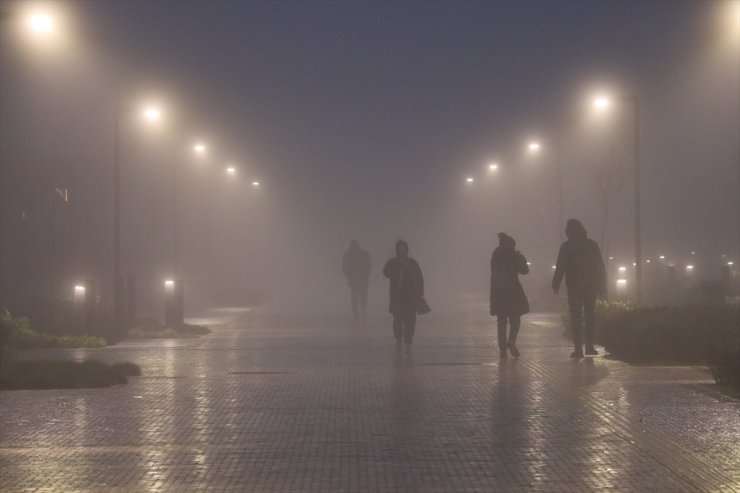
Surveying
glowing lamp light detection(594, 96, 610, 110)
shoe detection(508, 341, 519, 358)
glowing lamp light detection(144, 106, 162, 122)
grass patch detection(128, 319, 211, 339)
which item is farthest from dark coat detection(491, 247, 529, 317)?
glowing lamp light detection(144, 106, 162, 122)

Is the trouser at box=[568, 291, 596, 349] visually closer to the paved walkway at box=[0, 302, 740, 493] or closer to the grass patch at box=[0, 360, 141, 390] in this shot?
the paved walkway at box=[0, 302, 740, 493]

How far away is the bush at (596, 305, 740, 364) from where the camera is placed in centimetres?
1769

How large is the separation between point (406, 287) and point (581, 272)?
3.20m

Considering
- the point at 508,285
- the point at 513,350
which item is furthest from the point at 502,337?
the point at 508,285

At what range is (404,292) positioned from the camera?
20.9 m

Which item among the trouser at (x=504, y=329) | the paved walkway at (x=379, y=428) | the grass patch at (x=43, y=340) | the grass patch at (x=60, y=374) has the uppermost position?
the trouser at (x=504, y=329)

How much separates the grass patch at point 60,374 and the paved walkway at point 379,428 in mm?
258

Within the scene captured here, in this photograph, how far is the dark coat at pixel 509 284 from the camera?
62.3 ft

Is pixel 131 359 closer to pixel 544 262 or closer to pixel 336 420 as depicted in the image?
pixel 336 420

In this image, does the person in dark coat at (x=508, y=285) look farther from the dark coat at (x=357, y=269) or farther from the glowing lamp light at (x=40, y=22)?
the dark coat at (x=357, y=269)

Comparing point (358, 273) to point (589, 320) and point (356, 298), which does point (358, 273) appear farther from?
point (589, 320)

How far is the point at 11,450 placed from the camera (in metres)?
10.4

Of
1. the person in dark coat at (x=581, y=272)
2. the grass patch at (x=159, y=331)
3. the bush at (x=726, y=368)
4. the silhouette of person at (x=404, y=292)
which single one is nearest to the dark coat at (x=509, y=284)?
the person in dark coat at (x=581, y=272)

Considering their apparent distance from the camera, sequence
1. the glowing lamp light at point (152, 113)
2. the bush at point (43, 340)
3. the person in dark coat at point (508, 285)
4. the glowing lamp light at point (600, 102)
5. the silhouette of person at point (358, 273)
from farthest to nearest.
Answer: the glowing lamp light at point (152, 113) → the silhouette of person at point (358, 273) → the glowing lamp light at point (600, 102) → the bush at point (43, 340) → the person in dark coat at point (508, 285)
